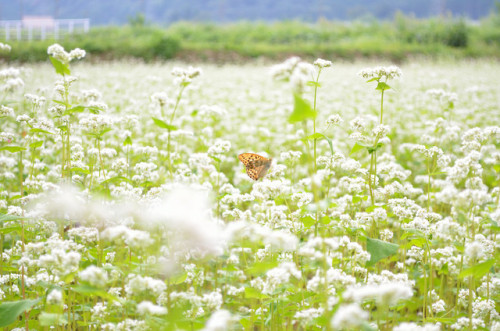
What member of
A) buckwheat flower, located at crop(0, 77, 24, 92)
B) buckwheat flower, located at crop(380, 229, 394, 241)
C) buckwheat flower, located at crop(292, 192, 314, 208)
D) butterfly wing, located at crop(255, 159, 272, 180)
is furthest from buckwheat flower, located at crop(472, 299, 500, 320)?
buckwheat flower, located at crop(0, 77, 24, 92)

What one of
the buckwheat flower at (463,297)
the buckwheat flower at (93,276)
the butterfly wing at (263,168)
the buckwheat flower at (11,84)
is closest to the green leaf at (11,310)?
the buckwheat flower at (93,276)

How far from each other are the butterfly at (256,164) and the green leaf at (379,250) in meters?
1.31

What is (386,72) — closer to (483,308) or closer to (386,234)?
(386,234)

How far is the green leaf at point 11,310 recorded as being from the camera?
1933 mm

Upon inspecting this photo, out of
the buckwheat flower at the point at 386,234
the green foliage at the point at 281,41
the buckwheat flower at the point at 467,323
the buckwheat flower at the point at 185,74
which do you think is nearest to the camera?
the buckwheat flower at the point at 467,323

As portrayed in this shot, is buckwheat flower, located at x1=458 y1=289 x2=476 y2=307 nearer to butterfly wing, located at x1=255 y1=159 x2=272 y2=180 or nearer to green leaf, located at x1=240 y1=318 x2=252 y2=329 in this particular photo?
green leaf, located at x1=240 y1=318 x2=252 y2=329

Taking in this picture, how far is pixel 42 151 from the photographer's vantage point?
4.44 m

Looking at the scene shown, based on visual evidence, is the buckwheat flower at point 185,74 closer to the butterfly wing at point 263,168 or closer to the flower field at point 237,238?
the flower field at point 237,238

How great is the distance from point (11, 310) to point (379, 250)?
71.3 inches

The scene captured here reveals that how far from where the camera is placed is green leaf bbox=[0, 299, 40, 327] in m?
1.93

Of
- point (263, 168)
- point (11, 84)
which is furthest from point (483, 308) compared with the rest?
point (11, 84)

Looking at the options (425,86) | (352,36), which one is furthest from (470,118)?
(352,36)

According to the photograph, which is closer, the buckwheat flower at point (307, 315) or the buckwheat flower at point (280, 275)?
the buckwheat flower at point (280, 275)

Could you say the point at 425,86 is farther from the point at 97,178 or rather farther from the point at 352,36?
the point at 352,36
